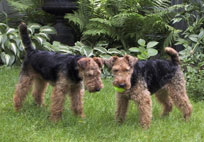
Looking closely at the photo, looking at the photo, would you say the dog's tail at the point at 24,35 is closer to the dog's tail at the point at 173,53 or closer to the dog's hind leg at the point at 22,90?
the dog's hind leg at the point at 22,90

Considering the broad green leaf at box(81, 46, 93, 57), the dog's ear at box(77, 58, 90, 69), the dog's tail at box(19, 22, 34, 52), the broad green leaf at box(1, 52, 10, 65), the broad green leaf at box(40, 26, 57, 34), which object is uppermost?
the dog's ear at box(77, 58, 90, 69)

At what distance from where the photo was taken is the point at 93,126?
4.40 meters

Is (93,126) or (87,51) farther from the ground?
(93,126)

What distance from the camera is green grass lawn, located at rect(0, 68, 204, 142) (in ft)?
13.1

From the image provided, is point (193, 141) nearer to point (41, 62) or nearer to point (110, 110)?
point (110, 110)

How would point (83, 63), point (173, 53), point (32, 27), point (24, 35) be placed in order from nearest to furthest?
1. point (83, 63)
2. point (173, 53)
3. point (24, 35)
4. point (32, 27)

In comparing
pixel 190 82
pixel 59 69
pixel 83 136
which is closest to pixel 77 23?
pixel 190 82

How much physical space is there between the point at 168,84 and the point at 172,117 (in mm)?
519

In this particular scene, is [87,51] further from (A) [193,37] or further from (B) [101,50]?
(A) [193,37]

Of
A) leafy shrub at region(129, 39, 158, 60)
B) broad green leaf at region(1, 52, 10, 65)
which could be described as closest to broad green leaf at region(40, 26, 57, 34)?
broad green leaf at region(1, 52, 10, 65)

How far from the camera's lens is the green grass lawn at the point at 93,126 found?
13.1 feet

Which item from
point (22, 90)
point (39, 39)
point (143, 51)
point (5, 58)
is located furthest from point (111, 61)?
point (5, 58)

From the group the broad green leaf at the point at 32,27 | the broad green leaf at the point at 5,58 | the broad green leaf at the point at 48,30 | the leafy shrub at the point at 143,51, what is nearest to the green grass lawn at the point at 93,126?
the leafy shrub at the point at 143,51

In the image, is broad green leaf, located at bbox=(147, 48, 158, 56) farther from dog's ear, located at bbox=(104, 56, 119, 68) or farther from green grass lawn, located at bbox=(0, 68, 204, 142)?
dog's ear, located at bbox=(104, 56, 119, 68)
